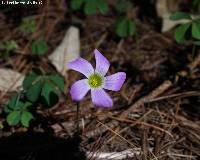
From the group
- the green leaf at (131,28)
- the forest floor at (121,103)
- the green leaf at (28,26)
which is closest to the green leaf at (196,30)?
the forest floor at (121,103)

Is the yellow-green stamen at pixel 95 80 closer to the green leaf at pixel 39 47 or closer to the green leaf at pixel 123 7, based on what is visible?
the green leaf at pixel 39 47

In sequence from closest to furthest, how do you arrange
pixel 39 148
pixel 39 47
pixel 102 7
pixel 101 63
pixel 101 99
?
pixel 101 99
pixel 101 63
pixel 39 148
pixel 39 47
pixel 102 7

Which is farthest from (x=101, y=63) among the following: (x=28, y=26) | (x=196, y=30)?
(x=28, y=26)

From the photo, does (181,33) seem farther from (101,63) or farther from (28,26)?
(28,26)

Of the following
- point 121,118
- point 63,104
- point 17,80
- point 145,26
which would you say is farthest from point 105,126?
point 145,26

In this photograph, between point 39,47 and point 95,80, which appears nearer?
Answer: point 95,80

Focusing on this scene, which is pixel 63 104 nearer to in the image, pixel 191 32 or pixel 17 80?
pixel 17 80
